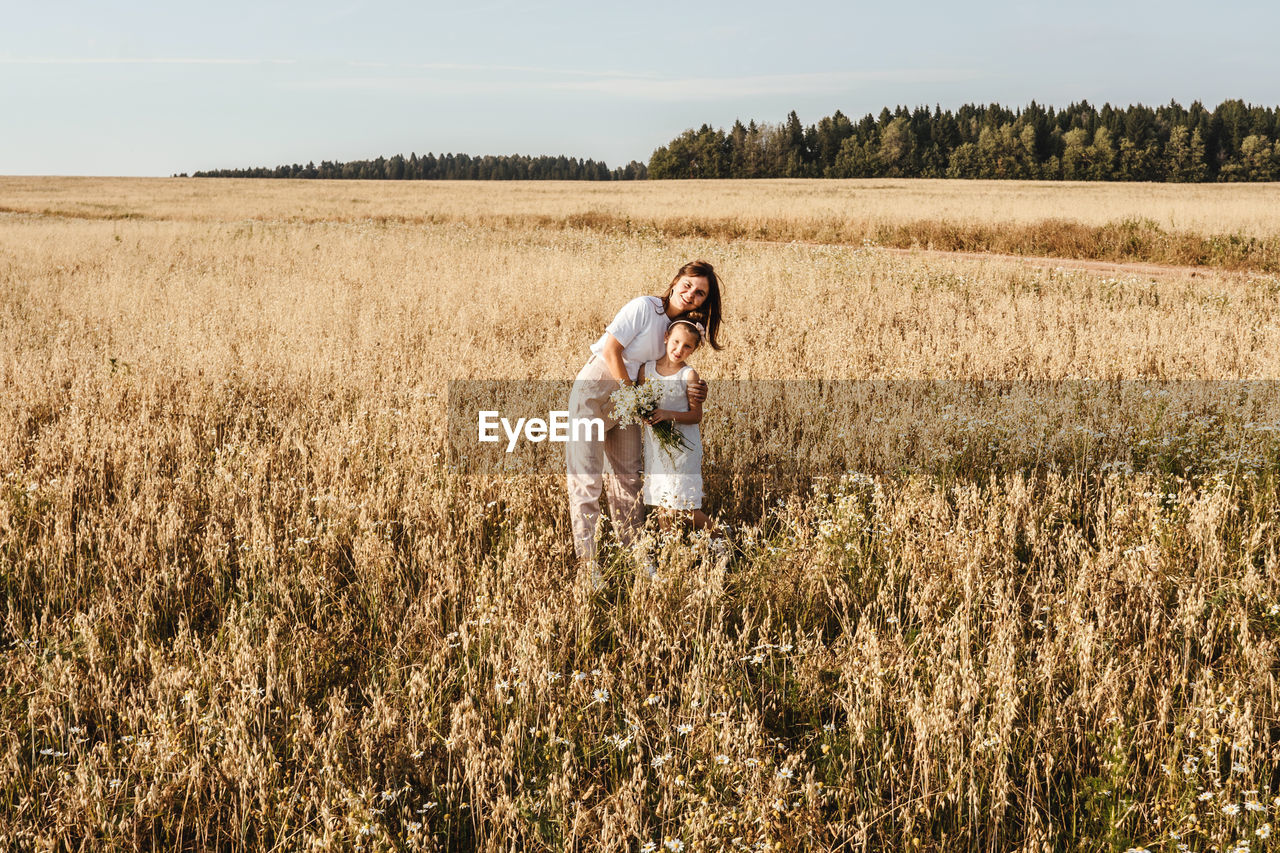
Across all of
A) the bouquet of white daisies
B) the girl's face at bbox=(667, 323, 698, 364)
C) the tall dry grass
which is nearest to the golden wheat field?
the bouquet of white daisies

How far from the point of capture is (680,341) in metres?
4.09

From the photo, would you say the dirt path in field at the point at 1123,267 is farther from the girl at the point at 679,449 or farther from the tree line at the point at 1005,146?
the tree line at the point at 1005,146

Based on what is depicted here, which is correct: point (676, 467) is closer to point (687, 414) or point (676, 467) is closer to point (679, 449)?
point (679, 449)

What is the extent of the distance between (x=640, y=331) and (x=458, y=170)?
15186cm

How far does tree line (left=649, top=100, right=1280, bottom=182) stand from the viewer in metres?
82.2

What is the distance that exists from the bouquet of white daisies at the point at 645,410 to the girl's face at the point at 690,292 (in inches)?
17.3

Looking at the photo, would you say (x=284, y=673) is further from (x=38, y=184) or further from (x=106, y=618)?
(x=38, y=184)

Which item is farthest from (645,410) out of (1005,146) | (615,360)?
(1005,146)

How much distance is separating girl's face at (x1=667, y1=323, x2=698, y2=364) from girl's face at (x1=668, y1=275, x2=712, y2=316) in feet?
0.46

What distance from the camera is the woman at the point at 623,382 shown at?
4070mm

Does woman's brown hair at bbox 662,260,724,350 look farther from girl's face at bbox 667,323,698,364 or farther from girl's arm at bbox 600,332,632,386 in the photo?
girl's arm at bbox 600,332,632,386

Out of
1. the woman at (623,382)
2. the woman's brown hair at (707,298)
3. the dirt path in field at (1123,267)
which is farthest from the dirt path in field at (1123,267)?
the woman at (623,382)

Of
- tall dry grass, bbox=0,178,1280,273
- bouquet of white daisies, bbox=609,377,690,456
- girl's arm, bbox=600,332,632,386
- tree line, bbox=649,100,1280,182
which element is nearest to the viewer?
bouquet of white daisies, bbox=609,377,690,456

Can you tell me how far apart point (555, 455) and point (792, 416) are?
1790 mm
